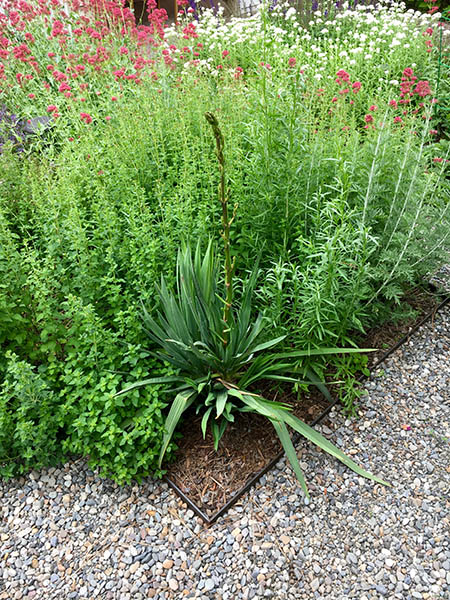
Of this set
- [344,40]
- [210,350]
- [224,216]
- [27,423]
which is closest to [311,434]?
[210,350]

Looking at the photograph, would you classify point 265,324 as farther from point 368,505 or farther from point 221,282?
point 368,505

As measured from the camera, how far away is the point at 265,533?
240cm

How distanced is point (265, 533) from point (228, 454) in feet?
1.56

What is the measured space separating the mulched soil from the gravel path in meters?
0.09

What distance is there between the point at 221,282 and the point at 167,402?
2.68 ft

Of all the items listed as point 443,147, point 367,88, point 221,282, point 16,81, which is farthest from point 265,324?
point 16,81

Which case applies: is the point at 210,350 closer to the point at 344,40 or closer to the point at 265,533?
the point at 265,533

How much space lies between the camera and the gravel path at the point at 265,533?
2.24 metres

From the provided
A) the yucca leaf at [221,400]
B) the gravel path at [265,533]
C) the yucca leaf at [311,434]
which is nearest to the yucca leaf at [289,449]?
the yucca leaf at [311,434]

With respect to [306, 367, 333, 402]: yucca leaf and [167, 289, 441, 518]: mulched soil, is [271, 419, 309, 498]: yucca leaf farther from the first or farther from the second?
[306, 367, 333, 402]: yucca leaf

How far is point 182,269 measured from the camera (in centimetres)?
277

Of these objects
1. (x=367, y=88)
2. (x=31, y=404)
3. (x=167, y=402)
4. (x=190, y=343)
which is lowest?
(x=167, y=402)

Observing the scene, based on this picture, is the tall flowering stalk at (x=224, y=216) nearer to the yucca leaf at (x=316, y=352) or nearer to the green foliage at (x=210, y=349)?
the green foliage at (x=210, y=349)

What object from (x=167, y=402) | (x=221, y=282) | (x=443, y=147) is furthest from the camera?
(x=443, y=147)
